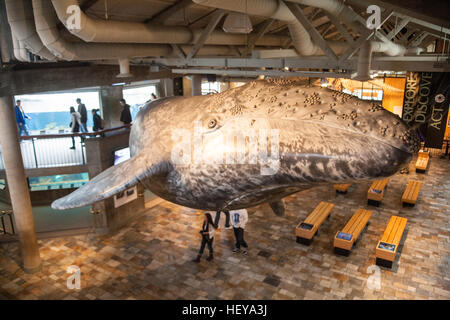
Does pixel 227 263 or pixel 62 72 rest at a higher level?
pixel 62 72

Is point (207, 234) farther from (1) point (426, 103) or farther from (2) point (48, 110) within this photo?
(1) point (426, 103)

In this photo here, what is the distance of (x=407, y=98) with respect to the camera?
75.5 feet

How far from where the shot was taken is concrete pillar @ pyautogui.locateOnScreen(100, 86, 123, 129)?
19328mm

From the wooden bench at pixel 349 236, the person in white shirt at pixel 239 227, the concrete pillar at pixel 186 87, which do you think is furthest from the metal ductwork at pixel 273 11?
the concrete pillar at pixel 186 87

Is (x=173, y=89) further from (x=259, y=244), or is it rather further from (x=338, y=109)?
(x=338, y=109)

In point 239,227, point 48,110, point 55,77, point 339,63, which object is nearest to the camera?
point 339,63

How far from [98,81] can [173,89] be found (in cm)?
1079

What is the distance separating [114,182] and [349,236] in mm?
9785

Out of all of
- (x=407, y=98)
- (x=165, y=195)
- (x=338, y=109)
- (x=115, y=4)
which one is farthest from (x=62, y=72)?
(x=407, y=98)

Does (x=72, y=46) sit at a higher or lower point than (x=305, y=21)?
lower

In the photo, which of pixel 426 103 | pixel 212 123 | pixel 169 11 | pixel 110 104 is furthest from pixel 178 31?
pixel 426 103

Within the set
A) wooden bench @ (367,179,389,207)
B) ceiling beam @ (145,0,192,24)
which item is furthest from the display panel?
wooden bench @ (367,179,389,207)

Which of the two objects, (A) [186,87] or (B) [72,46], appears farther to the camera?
(A) [186,87]

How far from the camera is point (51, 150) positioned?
12211 mm
